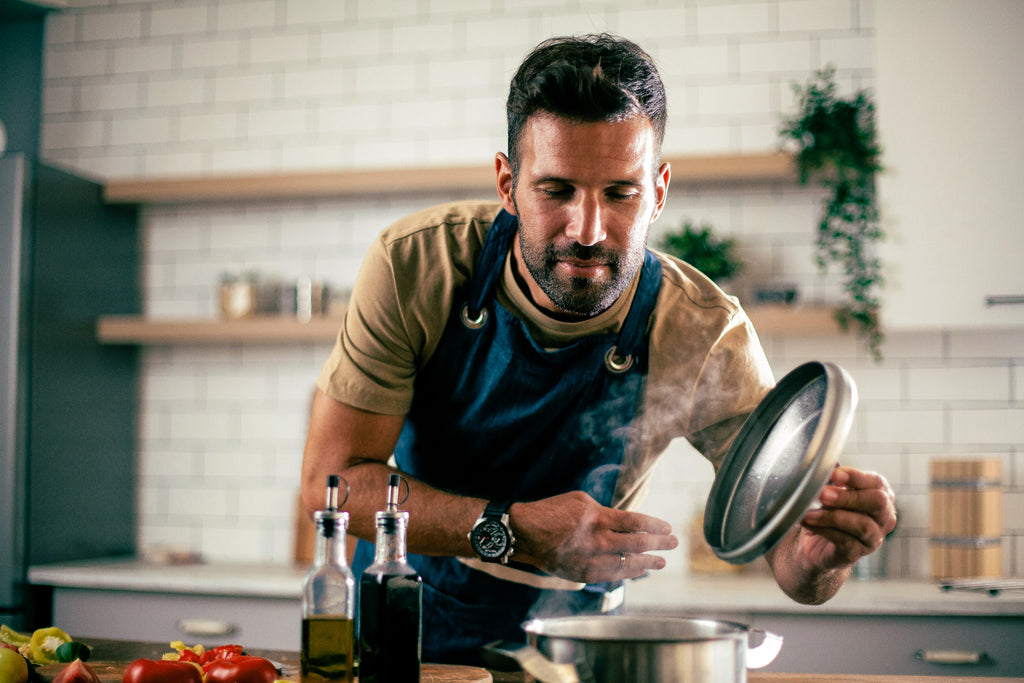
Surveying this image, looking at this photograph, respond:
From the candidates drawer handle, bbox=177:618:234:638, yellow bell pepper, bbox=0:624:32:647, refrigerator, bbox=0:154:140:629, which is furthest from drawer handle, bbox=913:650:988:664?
refrigerator, bbox=0:154:140:629

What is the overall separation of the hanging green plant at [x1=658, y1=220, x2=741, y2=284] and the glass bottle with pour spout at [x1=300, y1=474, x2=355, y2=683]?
2.15 meters

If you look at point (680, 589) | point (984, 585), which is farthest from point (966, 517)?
point (680, 589)

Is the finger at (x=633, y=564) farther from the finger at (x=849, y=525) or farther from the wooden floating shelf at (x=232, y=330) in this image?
the wooden floating shelf at (x=232, y=330)

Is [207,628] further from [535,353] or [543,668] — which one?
[543,668]

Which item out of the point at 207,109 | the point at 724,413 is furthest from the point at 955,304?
the point at 207,109

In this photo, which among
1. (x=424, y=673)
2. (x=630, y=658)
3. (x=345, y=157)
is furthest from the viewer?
(x=345, y=157)

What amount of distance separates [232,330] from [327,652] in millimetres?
2398

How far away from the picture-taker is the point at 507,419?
167cm

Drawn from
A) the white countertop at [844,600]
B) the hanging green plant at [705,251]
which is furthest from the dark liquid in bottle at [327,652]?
the hanging green plant at [705,251]

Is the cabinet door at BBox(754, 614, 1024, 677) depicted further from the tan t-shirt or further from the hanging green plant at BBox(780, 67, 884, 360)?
the tan t-shirt

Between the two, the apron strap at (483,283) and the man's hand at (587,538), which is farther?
the apron strap at (483,283)

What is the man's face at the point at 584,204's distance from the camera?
1.42 metres

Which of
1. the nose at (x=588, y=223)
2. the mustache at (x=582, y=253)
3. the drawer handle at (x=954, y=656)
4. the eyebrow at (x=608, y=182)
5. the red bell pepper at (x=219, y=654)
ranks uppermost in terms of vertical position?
the eyebrow at (x=608, y=182)

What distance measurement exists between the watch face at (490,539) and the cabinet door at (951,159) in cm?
191
